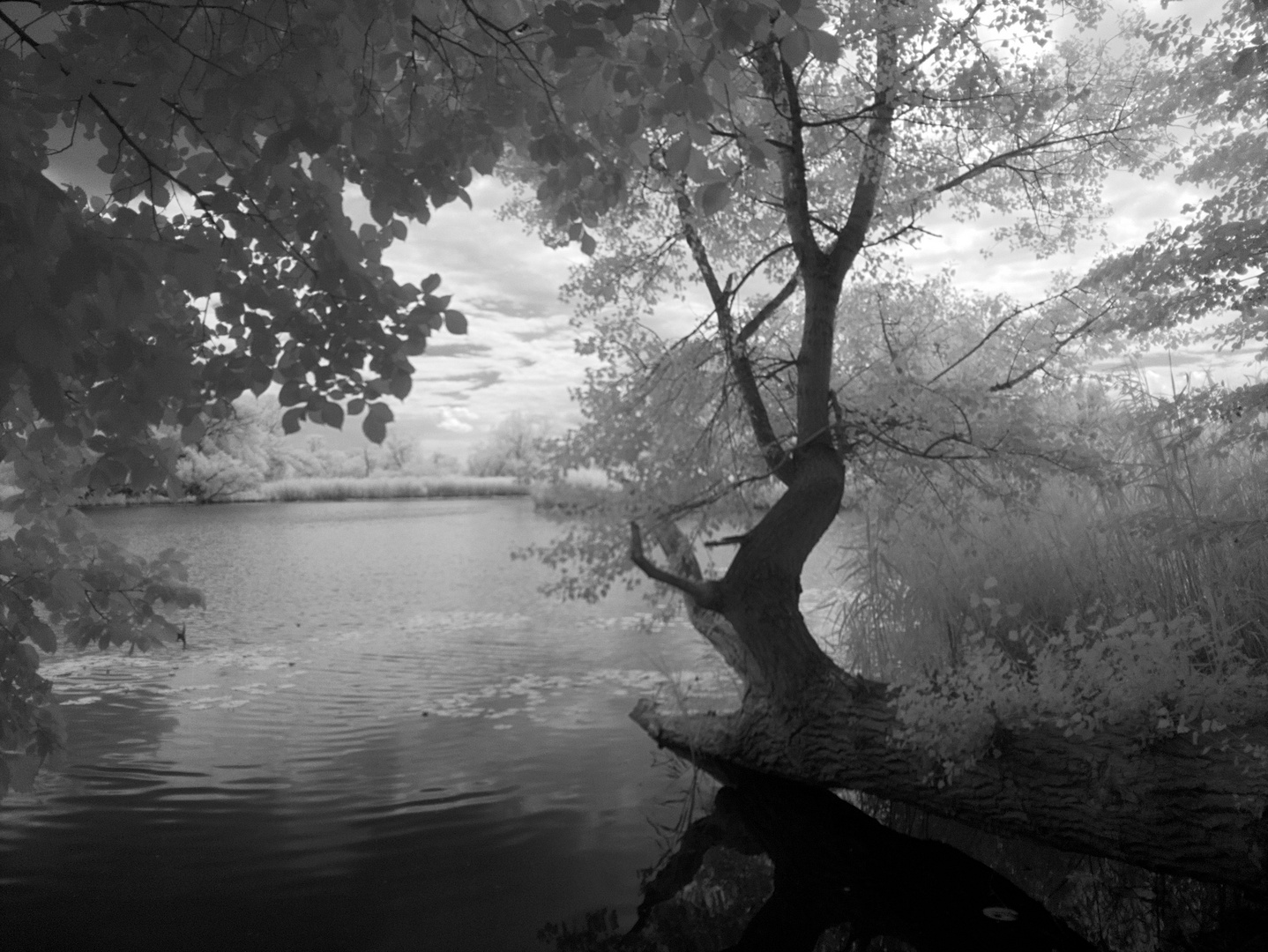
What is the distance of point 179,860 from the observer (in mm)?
3422

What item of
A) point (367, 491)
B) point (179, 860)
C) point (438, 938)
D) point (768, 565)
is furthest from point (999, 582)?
point (367, 491)

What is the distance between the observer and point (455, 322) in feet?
6.66

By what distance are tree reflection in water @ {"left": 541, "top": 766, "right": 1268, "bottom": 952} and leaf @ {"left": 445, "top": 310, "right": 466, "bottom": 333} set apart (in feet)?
7.06

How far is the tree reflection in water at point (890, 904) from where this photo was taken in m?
2.81

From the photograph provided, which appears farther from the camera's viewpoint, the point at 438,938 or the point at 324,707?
the point at 324,707

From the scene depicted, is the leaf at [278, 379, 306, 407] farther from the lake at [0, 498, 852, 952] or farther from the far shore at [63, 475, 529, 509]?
the far shore at [63, 475, 529, 509]

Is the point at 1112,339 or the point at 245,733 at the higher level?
Answer: the point at 1112,339

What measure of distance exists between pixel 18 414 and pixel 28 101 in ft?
3.78

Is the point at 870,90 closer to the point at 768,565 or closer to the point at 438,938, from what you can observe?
the point at 768,565

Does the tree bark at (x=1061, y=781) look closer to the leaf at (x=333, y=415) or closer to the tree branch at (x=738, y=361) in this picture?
the tree branch at (x=738, y=361)

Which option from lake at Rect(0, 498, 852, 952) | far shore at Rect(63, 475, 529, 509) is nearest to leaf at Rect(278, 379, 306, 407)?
lake at Rect(0, 498, 852, 952)

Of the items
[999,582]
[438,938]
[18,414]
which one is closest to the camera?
[18,414]

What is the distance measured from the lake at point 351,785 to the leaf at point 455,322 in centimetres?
211

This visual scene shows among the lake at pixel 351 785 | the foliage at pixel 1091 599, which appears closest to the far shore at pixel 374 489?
the lake at pixel 351 785
